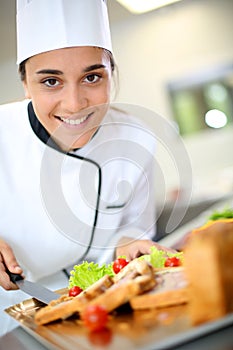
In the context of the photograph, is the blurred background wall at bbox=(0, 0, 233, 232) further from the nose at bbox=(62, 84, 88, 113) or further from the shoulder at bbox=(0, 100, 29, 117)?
the nose at bbox=(62, 84, 88, 113)

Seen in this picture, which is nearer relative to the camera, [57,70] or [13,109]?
[57,70]

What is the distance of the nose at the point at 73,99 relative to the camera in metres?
1.24

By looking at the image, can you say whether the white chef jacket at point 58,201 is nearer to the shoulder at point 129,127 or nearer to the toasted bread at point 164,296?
the shoulder at point 129,127

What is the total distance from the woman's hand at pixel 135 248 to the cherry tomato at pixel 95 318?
49 centimetres

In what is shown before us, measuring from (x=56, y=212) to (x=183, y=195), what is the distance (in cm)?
34

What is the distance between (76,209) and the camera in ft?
4.79

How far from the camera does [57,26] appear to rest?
1.31 m

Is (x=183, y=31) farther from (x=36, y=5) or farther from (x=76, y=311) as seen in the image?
(x=76, y=311)

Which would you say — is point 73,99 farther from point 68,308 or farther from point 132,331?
point 132,331

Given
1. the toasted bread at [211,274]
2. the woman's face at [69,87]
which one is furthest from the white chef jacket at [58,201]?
the toasted bread at [211,274]

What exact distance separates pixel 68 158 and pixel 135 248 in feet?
1.02

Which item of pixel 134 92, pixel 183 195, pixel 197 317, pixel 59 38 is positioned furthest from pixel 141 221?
pixel 134 92

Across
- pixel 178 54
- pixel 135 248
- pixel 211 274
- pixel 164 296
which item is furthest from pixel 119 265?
pixel 178 54

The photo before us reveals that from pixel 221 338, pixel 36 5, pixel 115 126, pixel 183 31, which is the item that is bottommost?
pixel 221 338
